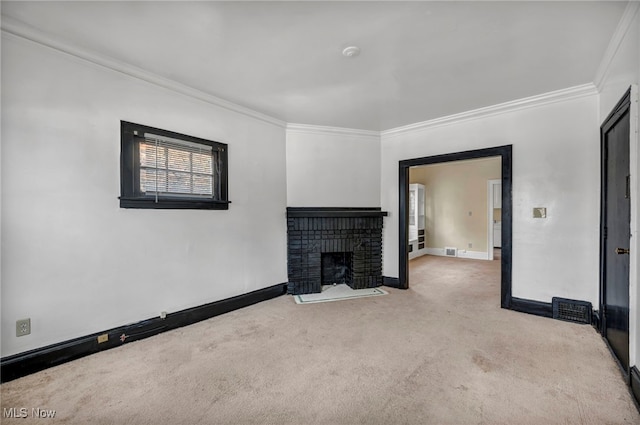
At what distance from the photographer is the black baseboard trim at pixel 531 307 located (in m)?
3.07

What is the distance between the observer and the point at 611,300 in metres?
2.38

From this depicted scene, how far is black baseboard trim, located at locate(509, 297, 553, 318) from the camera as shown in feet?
10.1

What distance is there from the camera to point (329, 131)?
4.23 metres

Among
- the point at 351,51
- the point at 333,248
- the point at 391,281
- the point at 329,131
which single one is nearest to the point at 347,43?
the point at 351,51

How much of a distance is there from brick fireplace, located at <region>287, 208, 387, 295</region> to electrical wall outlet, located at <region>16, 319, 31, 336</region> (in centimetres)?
257

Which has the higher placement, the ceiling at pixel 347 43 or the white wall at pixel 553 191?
the ceiling at pixel 347 43

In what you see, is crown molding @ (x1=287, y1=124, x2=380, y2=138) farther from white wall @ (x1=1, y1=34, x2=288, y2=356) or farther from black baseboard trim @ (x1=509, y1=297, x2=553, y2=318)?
black baseboard trim @ (x1=509, y1=297, x2=553, y2=318)

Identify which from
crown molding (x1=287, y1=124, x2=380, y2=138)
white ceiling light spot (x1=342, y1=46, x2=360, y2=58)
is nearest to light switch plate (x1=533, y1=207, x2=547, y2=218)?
crown molding (x1=287, y1=124, x2=380, y2=138)

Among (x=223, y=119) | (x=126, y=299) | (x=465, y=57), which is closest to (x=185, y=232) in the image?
(x=126, y=299)

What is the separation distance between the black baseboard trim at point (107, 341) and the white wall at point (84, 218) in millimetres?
57

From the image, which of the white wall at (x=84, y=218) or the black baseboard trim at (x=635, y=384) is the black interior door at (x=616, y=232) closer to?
the black baseboard trim at (x=635, y=384)

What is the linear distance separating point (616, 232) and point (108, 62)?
4.37 meters

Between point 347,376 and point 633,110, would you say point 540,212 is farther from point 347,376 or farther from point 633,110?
point 347,376

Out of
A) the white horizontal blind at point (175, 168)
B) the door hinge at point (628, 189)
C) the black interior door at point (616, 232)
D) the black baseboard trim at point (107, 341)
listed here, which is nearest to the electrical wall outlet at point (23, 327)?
the black baseboard trim at point (107, 341)
